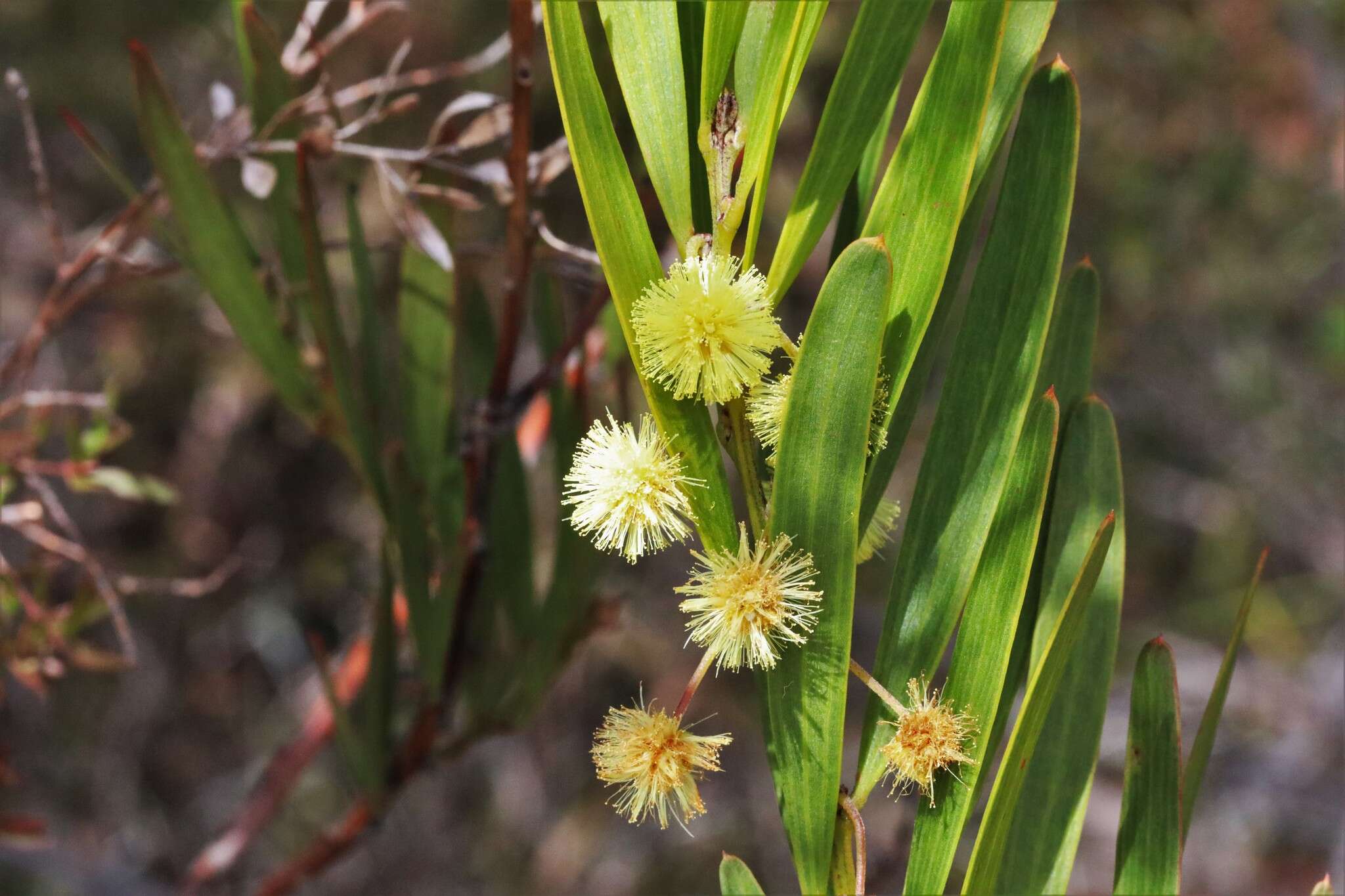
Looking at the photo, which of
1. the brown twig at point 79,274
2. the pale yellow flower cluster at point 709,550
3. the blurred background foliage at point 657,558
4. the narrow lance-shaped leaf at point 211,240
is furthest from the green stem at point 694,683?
the blurred background foliage at point 657,558

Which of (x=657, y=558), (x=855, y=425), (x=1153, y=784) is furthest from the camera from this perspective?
(x=657, y=558)

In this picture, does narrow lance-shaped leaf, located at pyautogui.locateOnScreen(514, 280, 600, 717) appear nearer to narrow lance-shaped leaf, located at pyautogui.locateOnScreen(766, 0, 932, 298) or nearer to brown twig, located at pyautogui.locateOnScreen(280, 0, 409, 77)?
brown twig, located at pyautogui.locateOnScreen(280, 0, 409, 77)

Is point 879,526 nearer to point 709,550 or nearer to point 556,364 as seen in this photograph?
point 709,550

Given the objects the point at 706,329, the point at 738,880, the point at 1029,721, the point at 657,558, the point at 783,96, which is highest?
the point at 783,96

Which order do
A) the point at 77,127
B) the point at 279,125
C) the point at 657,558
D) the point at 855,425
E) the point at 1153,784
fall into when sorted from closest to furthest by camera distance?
the point at 855,425, the point at 1153,784, the point at 77,127, the point at 279,125, the point at 657,558

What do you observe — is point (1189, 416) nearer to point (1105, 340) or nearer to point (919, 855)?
point (1105, 340)

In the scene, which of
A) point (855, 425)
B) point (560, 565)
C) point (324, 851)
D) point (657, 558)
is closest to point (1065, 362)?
point (855, 425)

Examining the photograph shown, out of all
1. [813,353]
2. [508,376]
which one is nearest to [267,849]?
[508,376]

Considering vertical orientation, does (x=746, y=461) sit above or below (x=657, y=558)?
above
